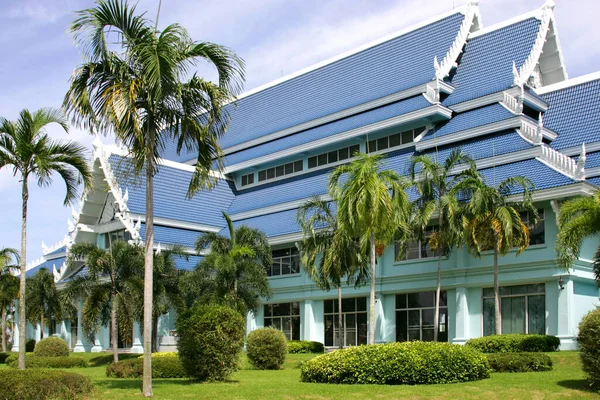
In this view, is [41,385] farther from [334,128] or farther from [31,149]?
[334,128]

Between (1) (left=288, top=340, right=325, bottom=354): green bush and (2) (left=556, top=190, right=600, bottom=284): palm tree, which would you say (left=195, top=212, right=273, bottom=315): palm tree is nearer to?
(1) (left=288, top=340, right=325, bottom=354): green bush

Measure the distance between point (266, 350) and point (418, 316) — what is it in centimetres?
967

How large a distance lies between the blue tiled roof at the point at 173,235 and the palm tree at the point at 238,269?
7.80m

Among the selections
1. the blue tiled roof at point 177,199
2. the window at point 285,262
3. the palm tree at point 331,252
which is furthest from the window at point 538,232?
the blue tiled roof at point 177,199

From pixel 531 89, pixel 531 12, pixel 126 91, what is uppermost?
pixel 531 12

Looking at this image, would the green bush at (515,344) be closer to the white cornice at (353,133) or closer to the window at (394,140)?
the white cornice at (353,133)

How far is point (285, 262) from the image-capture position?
43500 mm

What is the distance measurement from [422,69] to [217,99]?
2350 centimetres

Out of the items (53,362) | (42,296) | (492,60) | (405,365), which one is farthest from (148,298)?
(42,296)

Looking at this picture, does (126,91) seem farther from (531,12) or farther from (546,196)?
(531,12)

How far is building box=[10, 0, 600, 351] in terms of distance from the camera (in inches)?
1270

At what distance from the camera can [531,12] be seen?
38.8 m

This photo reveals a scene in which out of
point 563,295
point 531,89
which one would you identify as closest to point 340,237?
point 563,295

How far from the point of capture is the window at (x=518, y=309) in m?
31.8
